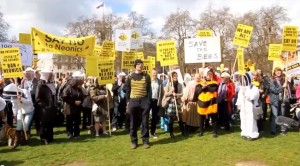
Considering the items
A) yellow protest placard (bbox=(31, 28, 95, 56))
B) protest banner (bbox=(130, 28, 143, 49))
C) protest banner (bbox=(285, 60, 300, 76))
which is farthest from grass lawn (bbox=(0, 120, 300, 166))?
protest banner (bbox=(130, 28, 143, 49))

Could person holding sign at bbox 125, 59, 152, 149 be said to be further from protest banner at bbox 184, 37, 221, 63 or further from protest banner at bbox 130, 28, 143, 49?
protest banner at bbox 130, 28, 143, 49

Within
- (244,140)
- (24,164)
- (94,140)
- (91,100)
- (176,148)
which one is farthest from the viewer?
(91,100)


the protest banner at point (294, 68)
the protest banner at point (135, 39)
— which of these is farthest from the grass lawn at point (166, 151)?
the protest banner at point (135, 39)

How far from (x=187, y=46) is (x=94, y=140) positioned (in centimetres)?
431

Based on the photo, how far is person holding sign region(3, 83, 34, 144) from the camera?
10.5 meters

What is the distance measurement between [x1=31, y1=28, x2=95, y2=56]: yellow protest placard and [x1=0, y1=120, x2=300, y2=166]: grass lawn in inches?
115

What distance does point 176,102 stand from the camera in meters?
11.4

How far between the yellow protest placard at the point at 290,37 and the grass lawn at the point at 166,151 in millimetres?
2935

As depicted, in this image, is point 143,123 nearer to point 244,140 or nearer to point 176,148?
point 176,148

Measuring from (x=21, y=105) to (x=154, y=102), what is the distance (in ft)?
12.7

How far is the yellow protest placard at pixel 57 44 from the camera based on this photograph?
12086mm

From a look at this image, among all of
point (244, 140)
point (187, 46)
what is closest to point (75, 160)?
point (244, 140)

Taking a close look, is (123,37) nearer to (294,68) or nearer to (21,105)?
(21,105)

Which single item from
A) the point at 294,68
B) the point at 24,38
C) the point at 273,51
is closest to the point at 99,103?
the point at 24,38
